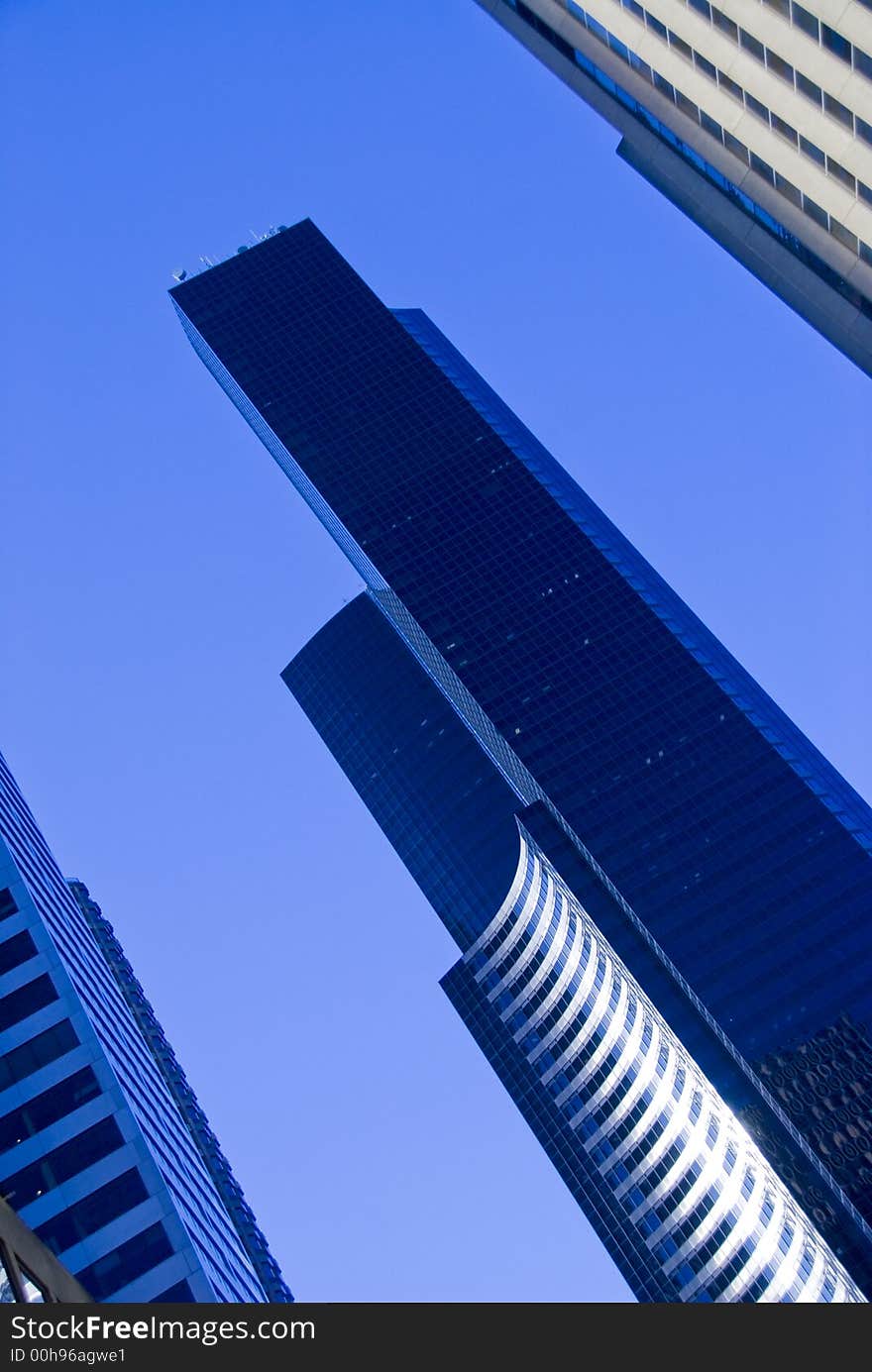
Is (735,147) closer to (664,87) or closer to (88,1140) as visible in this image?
(664,87)

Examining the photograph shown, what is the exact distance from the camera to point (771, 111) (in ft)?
202

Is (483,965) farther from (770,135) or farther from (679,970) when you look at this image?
(770,135)

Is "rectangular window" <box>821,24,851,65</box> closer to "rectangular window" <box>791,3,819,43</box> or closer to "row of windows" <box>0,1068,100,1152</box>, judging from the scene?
"rectangular window" <box>791,3,819,43</box>

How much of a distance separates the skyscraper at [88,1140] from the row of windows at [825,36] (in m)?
61.9

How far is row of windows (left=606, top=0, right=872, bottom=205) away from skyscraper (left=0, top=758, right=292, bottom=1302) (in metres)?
58.7

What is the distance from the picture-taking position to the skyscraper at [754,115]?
56.6m

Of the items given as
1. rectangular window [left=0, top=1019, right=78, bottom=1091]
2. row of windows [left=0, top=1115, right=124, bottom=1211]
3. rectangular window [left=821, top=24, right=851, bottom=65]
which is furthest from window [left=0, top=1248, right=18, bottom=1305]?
rectangular window [left=821, top=24, right=851, bottom=65]

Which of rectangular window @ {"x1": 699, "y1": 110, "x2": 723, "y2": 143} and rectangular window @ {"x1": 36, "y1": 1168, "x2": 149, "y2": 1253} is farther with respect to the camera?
rectangular window @ {"x1": 36, "y1": 1168, "x2": 149, "y2": 1253}

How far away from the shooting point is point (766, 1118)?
149 meters

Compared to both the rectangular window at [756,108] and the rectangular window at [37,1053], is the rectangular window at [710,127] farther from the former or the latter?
the rectangular window at [37,1053]

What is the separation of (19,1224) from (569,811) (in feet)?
446

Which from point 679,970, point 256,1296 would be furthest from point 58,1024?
point 679,970

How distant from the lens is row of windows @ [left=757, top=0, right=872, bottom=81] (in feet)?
176

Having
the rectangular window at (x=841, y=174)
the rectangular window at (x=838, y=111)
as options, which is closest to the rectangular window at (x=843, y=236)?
the rectangular window at (x=841, y=174)
